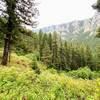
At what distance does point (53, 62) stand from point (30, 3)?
48582mm

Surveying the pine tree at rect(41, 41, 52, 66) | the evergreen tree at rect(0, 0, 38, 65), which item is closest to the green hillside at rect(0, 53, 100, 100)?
the evergreen tree at rect(0, 0, 38, 65)

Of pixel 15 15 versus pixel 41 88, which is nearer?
pixel 41 88

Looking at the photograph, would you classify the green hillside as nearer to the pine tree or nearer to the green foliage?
the green foliage

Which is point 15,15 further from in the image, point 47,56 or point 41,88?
point 47,56

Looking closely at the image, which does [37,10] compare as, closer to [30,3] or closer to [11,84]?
[30,3]

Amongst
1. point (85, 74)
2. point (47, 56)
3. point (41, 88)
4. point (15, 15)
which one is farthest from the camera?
point (47, 56)

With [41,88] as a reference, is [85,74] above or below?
above

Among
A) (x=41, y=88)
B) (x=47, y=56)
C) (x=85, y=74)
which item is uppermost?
(x=47, y=56)

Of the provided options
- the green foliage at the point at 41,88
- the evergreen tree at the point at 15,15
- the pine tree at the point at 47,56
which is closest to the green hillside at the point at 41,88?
the green foliage at the point at 41,88

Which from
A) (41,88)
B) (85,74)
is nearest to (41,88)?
(41,88)

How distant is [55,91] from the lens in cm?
910

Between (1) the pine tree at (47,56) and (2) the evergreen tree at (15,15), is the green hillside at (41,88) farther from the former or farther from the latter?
(1) the pine tree at (47,56)

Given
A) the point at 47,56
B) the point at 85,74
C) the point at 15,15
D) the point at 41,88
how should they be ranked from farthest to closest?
the point at 47,56 < the point at 85,74 < the point at 15,15 < the point at 41,88

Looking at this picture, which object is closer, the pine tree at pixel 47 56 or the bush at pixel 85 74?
the bush at pixel 85 74
